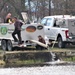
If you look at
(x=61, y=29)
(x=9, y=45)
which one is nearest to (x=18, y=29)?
(x=9, y=45)

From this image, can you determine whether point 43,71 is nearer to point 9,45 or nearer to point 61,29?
point 9,45

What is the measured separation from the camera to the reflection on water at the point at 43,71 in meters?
12.5

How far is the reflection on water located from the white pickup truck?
679 centimetres

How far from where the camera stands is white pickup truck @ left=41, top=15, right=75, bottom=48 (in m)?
21.0

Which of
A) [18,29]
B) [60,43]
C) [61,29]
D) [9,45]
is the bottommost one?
[60,43]

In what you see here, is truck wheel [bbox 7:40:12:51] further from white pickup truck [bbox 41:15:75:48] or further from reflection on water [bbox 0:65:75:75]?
reflection on water [bbox 0:65:75:75]

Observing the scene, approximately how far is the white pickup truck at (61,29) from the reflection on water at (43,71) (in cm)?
679

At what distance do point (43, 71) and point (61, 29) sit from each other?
8656 mm

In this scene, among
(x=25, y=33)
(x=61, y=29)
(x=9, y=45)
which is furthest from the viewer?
(x=61, y=29)

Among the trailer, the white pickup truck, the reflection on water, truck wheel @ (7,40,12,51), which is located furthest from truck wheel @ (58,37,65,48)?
the reflection on water

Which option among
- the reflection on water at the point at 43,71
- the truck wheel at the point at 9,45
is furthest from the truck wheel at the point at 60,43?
the reflection on water at the point at 43,71

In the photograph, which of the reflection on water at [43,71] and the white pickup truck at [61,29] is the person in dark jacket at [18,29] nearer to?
the white pickup truck at [61,29]

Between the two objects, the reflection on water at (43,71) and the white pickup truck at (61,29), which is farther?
the white pickup truck at (61,29)

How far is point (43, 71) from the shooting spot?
510 inches
